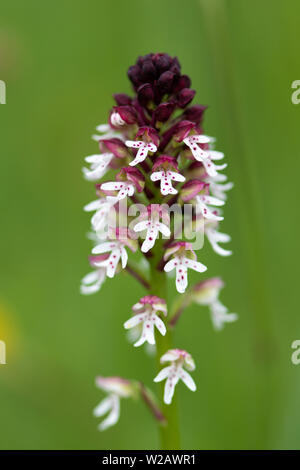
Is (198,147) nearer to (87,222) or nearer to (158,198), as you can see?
(158,198)

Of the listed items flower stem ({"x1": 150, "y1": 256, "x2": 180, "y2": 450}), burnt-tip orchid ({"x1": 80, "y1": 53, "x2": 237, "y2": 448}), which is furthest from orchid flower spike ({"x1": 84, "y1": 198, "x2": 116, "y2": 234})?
flower stem ({"x1": 150, "y1": 256, "x2": 180, "y2": 450})

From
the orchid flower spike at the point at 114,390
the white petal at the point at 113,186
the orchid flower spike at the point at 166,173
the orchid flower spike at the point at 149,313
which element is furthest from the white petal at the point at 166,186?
the orchid flower spike at the point at 114,390

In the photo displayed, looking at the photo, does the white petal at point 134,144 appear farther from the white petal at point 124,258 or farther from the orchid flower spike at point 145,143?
the white petal at point 124,258

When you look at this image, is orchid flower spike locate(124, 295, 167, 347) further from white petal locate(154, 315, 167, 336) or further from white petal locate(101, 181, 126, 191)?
white petal locate(101, 181, 126, 191)

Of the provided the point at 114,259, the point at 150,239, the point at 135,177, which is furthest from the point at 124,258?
the point at 135,177

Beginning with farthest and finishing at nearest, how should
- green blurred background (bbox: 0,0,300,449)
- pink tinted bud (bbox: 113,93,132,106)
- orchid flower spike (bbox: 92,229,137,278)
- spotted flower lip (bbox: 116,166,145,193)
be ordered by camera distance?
green blurred background (bbox: 0,0,300,449), pink tinted bud (bbox: 113,93,132,106), orchid flower spike (bbox: 92,229,137,278), spotted flower lip (bbox: 116,166,145,193)

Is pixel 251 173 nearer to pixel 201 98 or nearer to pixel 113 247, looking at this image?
pixel 113 247
